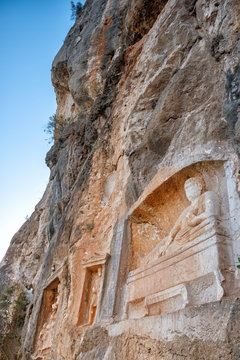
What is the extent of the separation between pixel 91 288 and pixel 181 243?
3.15m

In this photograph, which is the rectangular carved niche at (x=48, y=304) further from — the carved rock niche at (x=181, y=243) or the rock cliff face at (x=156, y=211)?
the carved rock niche at (x=181, y=243)

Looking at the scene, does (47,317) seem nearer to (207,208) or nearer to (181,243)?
(181,243)

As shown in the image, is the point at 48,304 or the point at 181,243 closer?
the point at 181,243

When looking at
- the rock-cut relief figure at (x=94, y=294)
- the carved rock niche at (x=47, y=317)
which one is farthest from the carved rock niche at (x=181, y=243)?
the carved rock niche at (x=47, y=317)

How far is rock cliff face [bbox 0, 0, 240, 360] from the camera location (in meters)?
4.36

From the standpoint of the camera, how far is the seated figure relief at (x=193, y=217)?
4.88m

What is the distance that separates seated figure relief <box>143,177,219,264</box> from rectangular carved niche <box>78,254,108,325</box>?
1658mm

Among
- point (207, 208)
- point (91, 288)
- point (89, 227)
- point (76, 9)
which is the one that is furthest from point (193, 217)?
point (76, 9)

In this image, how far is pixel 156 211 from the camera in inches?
267

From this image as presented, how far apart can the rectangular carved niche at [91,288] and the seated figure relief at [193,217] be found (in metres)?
1.66

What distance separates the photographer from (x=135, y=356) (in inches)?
185

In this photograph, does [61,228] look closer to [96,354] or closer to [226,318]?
[96,354]

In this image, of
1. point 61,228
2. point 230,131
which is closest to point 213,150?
point 230,131

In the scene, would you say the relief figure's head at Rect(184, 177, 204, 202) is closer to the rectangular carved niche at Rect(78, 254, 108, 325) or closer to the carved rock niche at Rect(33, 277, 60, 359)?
the rectangular carved niche at Rect(78, 254, 108, 325)
